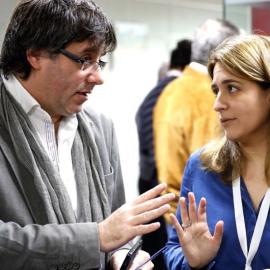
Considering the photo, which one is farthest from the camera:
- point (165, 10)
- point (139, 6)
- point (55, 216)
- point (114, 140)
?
point (165, 10)

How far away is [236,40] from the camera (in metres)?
2.25

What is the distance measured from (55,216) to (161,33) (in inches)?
242

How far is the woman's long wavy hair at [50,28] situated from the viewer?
206 cm

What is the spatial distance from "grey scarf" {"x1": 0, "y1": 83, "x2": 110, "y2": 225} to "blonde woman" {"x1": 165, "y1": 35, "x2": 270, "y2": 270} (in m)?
0.29

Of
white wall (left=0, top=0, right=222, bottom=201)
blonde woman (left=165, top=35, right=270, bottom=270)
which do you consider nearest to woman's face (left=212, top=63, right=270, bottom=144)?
blonde woman (left=165, top=35, right=270, bottom=270)

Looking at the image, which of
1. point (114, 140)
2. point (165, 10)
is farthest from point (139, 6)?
point (114, 140)

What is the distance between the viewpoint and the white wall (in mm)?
7105

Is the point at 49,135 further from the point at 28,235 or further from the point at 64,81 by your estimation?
the point at 28,235

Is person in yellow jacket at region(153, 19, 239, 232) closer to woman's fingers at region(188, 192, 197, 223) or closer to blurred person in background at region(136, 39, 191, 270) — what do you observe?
blurred person in background at region(136, 39, 191, 270)

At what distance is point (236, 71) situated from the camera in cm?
215

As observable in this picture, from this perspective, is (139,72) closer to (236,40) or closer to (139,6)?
(139,6)

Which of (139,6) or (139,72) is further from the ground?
(139,6)

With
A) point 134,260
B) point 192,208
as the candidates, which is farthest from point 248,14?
point 134,260

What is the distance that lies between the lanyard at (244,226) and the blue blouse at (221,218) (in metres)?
0.02
